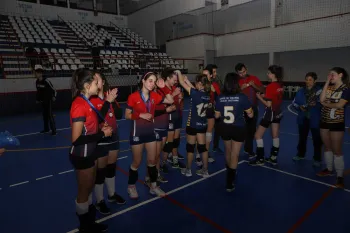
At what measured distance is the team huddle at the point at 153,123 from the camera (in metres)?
2.75

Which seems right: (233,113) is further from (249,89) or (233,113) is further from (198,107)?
(249,89)

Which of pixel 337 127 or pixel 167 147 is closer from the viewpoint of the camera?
pixel 337 127

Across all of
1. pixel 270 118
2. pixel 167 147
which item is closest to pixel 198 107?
pixel 167 147

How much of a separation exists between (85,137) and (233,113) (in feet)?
7.93

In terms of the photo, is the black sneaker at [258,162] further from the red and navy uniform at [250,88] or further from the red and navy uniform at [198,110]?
the red and navy uniform at [198,110]

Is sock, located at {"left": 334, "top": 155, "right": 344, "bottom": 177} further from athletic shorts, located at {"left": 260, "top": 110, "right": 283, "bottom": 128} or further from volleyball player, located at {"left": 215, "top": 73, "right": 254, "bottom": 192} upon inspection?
volleyball player, located at {"left": 215, "top": 73, "right": 254, "bottom": 192}

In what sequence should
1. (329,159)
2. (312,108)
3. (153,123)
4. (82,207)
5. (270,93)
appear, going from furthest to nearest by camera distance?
1. (312,108)
2. (270,93)
3. (329,159)
4. (153,123)
5. (82,207)

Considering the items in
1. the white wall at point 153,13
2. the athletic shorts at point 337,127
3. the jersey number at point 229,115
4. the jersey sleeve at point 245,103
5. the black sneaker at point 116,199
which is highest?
the white wall at point 153,13

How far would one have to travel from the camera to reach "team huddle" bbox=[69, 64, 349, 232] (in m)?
2.75

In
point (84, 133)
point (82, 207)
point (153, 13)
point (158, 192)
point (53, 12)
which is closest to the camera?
point (84, 133)

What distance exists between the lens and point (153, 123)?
3.86 meters

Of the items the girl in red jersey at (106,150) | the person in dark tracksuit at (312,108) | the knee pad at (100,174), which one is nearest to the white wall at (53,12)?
the girl in red jersey at (106,150)

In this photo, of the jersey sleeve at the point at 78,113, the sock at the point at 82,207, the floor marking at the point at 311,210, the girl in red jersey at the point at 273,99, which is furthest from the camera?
the girl in red jersey at the point at 273,99

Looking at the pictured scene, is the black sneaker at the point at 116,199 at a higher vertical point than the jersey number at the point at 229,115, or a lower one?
lower
